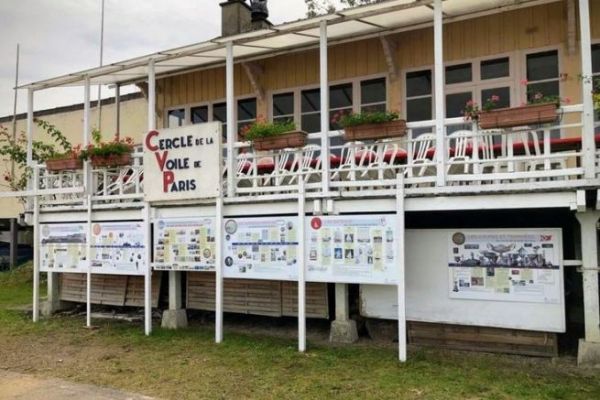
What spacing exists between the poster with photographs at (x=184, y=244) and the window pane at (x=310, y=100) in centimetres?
389

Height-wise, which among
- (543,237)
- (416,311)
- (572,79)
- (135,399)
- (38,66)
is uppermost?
(38,66)

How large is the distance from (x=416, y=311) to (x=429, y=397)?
2107 millimetres

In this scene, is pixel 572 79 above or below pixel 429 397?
above

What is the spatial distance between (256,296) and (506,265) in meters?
3.96

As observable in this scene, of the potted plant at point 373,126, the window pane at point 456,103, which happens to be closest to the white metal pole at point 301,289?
the potted plant at point 373,126

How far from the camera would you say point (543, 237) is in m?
6.97

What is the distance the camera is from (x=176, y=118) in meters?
13.2

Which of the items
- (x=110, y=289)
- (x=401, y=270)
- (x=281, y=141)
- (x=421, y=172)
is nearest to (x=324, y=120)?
(x=281, y=141)

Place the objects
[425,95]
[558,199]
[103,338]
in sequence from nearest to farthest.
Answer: [558,199] < [103,338] < [425,95]

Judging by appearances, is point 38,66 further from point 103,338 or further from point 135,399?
point 135,399

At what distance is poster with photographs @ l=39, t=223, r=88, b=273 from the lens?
9.80 metres

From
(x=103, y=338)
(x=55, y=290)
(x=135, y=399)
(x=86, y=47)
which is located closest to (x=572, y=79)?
(x=135, y=399)

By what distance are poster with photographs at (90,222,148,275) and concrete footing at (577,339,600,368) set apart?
6.12 m

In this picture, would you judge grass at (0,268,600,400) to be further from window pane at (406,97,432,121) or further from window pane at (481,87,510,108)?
window pane at (406,97,432,121)
